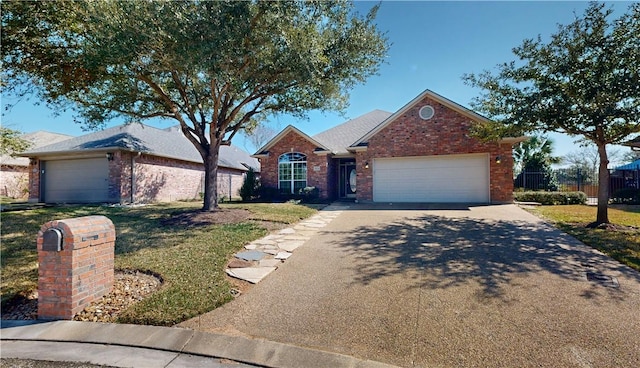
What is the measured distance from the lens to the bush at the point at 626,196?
45.7 feet

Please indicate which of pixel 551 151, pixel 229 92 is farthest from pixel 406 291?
pixel 551 151

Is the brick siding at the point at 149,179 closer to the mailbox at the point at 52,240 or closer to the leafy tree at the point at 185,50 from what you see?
the leafy tree at the point at 185,50

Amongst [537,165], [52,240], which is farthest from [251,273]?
[537,165]

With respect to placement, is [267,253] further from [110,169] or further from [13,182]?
[13,182]

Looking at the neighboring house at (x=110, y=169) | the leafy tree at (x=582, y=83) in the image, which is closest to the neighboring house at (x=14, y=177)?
the neighboring house at (x=110, y=169)

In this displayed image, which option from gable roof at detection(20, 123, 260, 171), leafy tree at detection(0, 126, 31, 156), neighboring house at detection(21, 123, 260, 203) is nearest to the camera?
neighboring house at detection(21, 123, 260, 203)

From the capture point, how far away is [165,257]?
5.10 metres

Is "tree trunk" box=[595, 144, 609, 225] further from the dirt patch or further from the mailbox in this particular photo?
the mailbox

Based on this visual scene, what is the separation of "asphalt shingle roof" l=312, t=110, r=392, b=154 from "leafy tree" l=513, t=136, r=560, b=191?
29.5 feet

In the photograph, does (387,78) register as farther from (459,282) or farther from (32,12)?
(32,12)

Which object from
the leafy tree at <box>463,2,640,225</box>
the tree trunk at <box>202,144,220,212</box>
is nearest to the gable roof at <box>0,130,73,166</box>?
the tree trunk at <box>202,144,220,212</box>

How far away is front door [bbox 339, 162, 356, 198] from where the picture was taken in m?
17.5

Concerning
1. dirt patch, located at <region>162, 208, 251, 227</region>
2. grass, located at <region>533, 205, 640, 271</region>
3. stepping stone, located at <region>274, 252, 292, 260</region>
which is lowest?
stepping stone, located at <region>274, 252, 292, 260</region>

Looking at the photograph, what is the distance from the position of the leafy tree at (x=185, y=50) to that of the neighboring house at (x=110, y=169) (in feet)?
14.0
